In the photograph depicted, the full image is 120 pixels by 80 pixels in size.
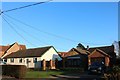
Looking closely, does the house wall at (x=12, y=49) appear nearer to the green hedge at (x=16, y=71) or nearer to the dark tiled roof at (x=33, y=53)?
the dark tiled roof at (x=33, y=53)

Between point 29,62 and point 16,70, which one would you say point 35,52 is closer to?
point 29,62

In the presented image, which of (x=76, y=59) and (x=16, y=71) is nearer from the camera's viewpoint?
(x=16, y=71)

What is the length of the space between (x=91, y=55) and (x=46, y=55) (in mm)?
11916

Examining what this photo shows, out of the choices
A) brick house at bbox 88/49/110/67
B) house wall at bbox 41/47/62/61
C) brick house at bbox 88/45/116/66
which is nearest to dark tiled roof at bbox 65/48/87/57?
brick house at bbox 88/49/110/67

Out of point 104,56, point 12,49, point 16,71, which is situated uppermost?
point 12,49

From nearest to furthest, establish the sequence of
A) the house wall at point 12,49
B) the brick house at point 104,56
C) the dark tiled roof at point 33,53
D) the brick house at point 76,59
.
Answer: the brick house at point 104,56
the brick house at point 76,59
the dark tiled roof at point 33,53
the house wall at point 12,49

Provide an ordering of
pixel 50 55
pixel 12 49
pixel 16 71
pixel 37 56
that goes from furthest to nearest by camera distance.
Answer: pixel 12 49, pixel 50 55, pixel 37 56, pixel 16 71

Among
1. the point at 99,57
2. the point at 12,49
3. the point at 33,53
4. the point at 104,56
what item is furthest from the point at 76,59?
the point at 12,49

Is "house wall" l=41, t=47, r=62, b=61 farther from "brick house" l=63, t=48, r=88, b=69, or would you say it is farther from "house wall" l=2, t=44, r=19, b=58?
"house wall" l=2, t=44, r=19, b=58

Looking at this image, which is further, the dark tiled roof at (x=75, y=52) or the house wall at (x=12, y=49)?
the house wall at (x=12, y=49)

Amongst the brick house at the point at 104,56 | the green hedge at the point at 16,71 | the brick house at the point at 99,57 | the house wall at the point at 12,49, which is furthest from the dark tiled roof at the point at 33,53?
the green hedge at the point at 16,71

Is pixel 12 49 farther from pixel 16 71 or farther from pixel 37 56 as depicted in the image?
pixel 16 71

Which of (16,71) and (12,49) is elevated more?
(12,49)

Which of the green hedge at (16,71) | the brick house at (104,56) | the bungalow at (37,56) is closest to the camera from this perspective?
the green hedge at (16,71)
